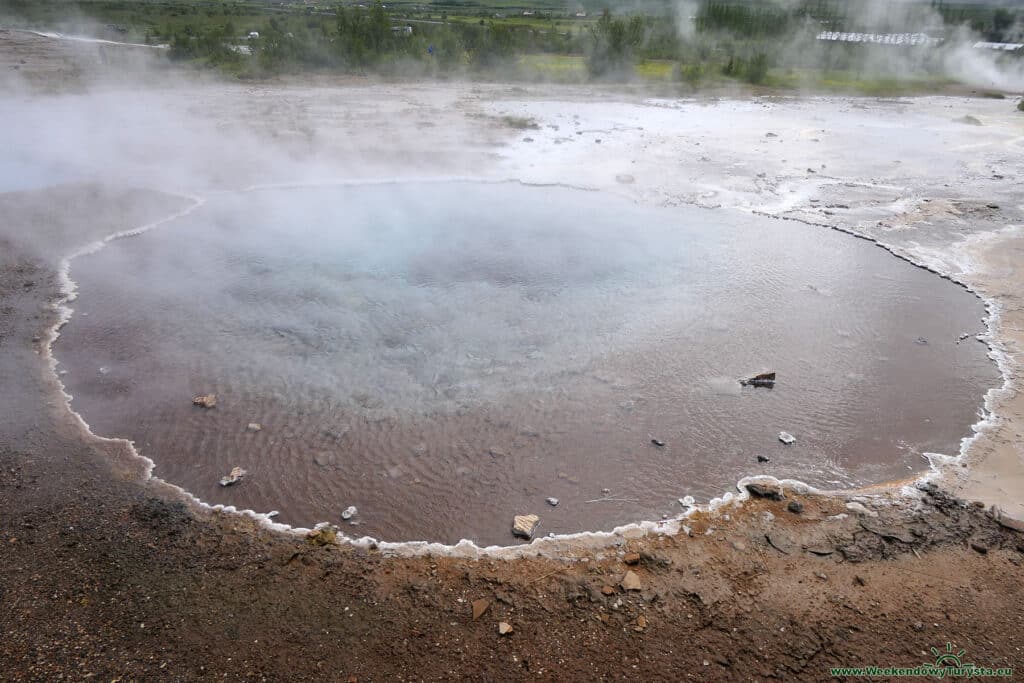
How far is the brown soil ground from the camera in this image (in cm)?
324

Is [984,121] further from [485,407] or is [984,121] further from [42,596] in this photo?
[42,596]

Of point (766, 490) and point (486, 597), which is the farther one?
point (766, 490)

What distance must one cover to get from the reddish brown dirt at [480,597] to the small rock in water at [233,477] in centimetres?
33

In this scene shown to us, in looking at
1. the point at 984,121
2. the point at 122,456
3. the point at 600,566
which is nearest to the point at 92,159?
the point at 122,456

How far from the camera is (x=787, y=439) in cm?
508

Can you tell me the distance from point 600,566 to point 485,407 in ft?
6.12

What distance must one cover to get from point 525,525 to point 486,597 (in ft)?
2.11

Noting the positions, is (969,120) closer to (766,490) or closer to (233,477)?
(766,490)

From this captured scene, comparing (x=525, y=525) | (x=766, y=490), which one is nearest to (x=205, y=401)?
(x=525, y=525)

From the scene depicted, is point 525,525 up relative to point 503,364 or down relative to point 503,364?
down

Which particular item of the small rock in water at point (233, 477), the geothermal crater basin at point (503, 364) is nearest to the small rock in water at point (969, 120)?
the geothermal crater basin at point (503, 364)

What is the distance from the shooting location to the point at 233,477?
4.55 m

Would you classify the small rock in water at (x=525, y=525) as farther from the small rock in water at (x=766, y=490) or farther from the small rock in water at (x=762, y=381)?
the small rock in water at (x=762, y=381)

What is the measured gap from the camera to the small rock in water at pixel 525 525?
409 centimetres
